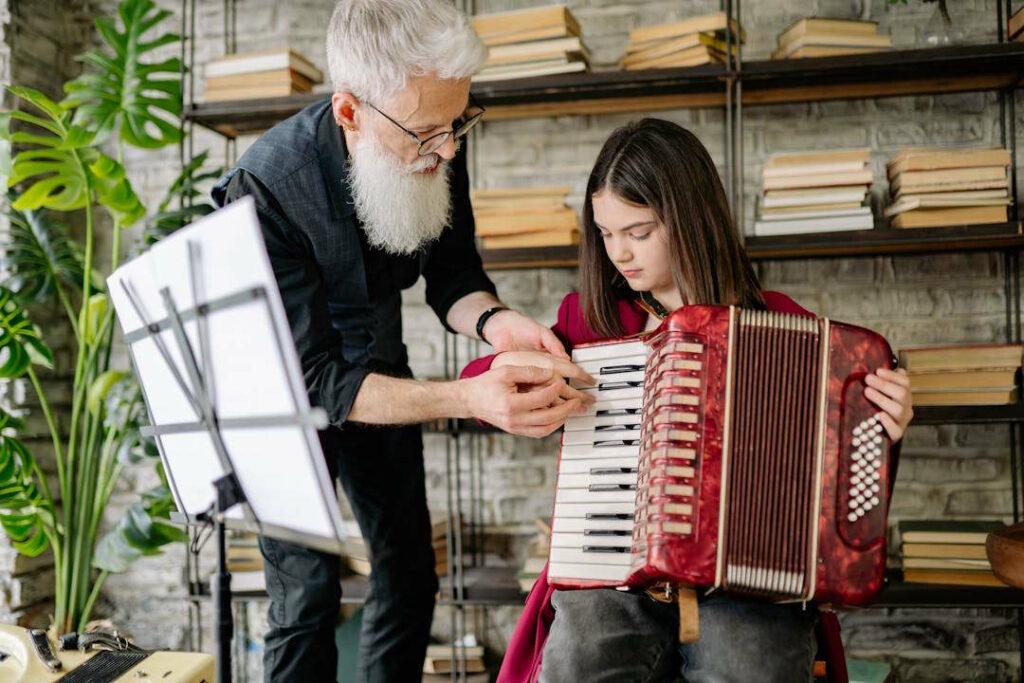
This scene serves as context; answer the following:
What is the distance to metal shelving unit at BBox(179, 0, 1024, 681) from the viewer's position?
2.03 metres

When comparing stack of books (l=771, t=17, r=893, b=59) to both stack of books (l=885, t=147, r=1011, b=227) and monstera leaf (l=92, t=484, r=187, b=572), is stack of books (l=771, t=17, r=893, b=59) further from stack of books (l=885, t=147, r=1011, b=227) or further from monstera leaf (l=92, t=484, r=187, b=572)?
monstera leaf (l=92, t=484, r=187, b=572)

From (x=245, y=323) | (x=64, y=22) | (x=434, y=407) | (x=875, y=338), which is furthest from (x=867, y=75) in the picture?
(x=64, y=22)

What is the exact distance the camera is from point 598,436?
4.45 ft

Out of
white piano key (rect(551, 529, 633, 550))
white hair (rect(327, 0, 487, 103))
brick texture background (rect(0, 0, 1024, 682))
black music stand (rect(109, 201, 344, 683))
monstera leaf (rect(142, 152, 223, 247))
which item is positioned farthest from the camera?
brick texture background (rect(0, 0, 1024, 682))

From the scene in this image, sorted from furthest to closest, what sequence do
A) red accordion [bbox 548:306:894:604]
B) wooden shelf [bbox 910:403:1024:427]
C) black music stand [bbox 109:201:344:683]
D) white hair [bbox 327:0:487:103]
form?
1. wooden shelf [bbox 910:403:1024:427]
2. white hair [bbox 327:0:487:103]
3. red accordion [bbox 548:306:894:604]
4. black music stand [bbox 109:201:344:683]

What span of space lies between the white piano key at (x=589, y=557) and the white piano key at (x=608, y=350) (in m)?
0.32

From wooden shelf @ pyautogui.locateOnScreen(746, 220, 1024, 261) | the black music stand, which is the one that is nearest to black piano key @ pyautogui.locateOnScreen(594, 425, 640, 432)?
the black music stand

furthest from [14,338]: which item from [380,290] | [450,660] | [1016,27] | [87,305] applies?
[1016,27]

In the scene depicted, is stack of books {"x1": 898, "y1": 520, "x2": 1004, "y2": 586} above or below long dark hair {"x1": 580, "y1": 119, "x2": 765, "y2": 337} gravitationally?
below

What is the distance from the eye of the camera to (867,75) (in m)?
2.19

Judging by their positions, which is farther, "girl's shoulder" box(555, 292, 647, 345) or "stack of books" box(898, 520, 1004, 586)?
"stack of books" box(898, 520, 1004, 586)

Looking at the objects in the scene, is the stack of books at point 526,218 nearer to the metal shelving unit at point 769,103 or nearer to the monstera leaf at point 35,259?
the metal shelving unit at point 769,103

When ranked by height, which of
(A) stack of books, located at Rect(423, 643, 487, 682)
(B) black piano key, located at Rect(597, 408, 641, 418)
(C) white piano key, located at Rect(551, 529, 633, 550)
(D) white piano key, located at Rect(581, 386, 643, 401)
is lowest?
(A) stack of books, located at Rect(423, 643, 487, 682)

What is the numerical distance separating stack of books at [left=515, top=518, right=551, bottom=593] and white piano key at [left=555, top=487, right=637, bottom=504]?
2.58ft
